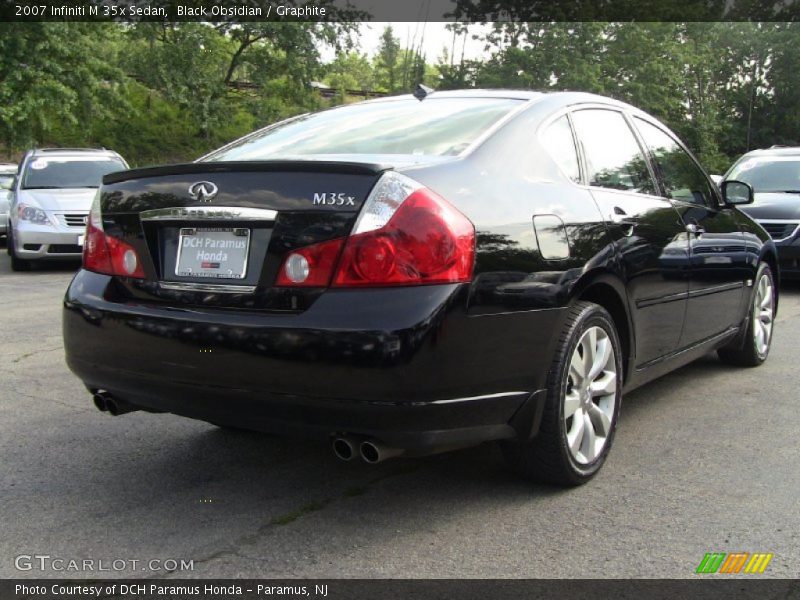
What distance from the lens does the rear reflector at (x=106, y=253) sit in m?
3.35

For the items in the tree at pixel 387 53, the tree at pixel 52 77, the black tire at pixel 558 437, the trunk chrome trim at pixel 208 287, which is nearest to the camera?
the trunk chrome trim at pixel 208 287

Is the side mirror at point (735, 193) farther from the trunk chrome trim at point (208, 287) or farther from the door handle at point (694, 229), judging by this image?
the trunk chrome trim at point (208, 287)

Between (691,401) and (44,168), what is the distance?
35.1ft

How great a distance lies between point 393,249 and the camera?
287 centimetres

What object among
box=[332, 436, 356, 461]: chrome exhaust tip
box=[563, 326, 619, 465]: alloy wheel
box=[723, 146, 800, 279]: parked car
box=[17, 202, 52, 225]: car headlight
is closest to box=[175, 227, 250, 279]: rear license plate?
box=[332, 436, 356, 461]: chrome exhaust tip

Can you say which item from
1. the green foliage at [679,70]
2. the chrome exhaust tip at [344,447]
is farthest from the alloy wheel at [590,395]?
the green foliage at [679,70]

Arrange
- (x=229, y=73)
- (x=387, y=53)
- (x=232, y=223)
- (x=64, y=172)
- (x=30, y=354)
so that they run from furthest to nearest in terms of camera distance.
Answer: (x=387, y=53) → (x=229, y=73) → (x=64, y=172) → (x=30, y=354) → (x=232, y=223)

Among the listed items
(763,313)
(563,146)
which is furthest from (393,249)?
(763,313)

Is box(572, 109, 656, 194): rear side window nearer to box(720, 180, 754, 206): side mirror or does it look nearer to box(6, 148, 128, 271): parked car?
box(720, 180, 754, 206): side mirror

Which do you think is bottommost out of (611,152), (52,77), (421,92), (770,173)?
(770,173)

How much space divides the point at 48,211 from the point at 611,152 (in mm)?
9493

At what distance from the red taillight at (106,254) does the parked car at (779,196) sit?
334 inches

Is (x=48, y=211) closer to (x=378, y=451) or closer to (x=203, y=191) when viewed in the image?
(x=203, y=191)

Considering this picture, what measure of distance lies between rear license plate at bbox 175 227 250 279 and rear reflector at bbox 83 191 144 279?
0.72 ft
